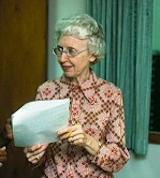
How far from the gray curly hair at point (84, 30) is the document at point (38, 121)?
31cm

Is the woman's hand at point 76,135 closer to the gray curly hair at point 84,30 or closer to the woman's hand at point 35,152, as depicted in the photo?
the woman's hand at point 35,152

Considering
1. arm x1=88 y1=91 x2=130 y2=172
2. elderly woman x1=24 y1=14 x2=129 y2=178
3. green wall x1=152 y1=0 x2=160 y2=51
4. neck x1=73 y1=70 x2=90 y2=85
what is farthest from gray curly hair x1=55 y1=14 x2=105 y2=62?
green wall x1=152 y1=0 x2=160 y2=51

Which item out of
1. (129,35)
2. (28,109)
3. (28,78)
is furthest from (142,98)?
(28,109)

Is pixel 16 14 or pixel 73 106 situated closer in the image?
pixel 73 106

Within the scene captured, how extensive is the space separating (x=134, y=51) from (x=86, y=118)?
3.03ft

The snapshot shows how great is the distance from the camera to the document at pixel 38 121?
1.29m

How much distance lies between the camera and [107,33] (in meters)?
2.38

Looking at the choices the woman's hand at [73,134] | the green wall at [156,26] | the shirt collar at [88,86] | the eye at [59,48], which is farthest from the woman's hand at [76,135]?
the green wall at [156,26]

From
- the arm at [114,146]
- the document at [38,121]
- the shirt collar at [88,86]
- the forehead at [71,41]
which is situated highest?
the forehead at [71,41]

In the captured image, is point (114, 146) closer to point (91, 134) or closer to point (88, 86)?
point (91, 134)

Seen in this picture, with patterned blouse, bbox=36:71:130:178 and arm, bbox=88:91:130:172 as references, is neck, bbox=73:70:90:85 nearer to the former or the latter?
patterned blouse, bbox=36:71:130:178

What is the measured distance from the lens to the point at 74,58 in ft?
4.97

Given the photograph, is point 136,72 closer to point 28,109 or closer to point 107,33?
point 107,33

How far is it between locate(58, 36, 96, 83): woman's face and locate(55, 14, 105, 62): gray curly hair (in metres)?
0.02
